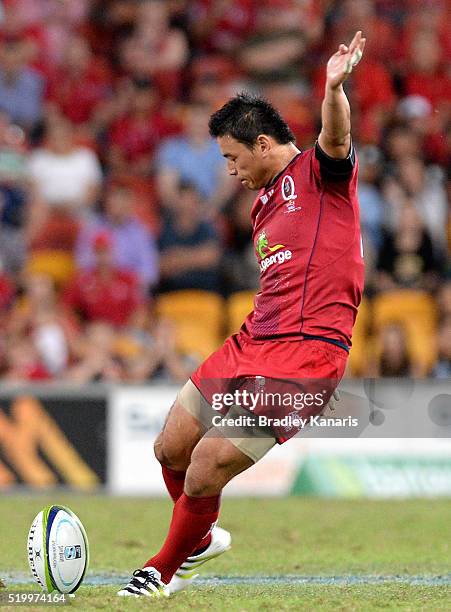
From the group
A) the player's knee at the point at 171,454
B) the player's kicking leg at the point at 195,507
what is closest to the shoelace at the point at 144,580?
the player's kicking leg at the point at 195,507

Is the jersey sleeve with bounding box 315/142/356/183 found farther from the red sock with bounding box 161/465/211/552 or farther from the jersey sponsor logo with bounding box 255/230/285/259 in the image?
the red sock with bounding box 161/465/211/552

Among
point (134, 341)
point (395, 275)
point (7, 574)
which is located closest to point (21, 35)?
point (134, 341)

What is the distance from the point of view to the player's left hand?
5254 millimetres

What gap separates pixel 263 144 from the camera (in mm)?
5781

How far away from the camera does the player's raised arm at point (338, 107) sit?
526 cm

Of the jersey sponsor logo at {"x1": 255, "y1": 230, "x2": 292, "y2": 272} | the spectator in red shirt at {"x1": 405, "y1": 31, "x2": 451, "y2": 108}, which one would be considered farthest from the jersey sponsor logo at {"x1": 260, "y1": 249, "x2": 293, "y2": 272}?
the spectator in red shirt at {"x1": 405, "y1": 31, "x2": 451, "y2": 108}

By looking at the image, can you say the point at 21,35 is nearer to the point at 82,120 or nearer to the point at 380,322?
the point at 82,120

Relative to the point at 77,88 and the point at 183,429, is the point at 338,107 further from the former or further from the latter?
the point at 77,88

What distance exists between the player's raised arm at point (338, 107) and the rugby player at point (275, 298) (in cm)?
12

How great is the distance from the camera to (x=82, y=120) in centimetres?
1492

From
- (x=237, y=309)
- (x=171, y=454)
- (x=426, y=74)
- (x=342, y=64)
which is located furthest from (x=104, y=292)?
(x=342, y=64)

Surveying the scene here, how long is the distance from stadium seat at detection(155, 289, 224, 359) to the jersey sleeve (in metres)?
7.47

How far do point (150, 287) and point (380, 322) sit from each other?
8.40ft

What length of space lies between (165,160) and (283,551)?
6.93 meters
